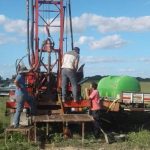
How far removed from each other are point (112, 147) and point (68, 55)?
3413 millimetres

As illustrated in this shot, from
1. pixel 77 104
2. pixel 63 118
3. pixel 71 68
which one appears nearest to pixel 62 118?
pixel 63 118

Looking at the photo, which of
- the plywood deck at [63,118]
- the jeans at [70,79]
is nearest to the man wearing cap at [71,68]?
the jeans at [70,79]

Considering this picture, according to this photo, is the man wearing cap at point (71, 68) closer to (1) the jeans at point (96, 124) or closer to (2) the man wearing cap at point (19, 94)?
(1) the jeans at point (96, 124)

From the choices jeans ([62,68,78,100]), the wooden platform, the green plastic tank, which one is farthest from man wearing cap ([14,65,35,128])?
the green plastic tank

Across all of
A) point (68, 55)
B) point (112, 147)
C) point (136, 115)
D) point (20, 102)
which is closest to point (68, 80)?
point (68, 55)

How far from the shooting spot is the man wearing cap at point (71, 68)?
571 inches

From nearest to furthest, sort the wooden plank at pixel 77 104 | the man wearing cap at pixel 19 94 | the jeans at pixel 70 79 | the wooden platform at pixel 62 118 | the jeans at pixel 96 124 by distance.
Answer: the wooden platform at pixel 62 118
the man wearing cap at pixel 19 94
the jeans at pixel 96 124
the jeans at pixel 70 79
the wooden plank at pixel 77 104

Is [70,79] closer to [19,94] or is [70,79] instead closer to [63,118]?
[63,118]

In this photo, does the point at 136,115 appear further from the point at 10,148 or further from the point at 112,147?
the point at 10,148

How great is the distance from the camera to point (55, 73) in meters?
15.7

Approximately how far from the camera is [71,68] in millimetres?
14508

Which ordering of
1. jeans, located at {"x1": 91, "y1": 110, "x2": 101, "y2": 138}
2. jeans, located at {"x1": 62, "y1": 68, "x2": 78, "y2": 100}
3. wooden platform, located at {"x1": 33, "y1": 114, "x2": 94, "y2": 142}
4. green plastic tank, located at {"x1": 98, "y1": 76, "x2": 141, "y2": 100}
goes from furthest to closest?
green plastic tank, located at {"x1": 98, "y1": 76, "x2": 141, "y2": 100}, jeans, located at {"x1": 62, "y1": 68, "x2": 78, "y2": 100}, jeans, located at {"x1": 91, "y1": 110, "x2": 101, "y2": 138}, wooden platform, located at {"x1": 33, "y1": 114, "x2": 94, "y2": 142}

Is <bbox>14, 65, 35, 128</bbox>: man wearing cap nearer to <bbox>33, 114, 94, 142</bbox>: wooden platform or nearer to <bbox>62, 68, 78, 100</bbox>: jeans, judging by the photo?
<bbox>33, 114, 94, 142</bbox>: wooden platform

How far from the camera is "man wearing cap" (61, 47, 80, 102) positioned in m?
14.5
